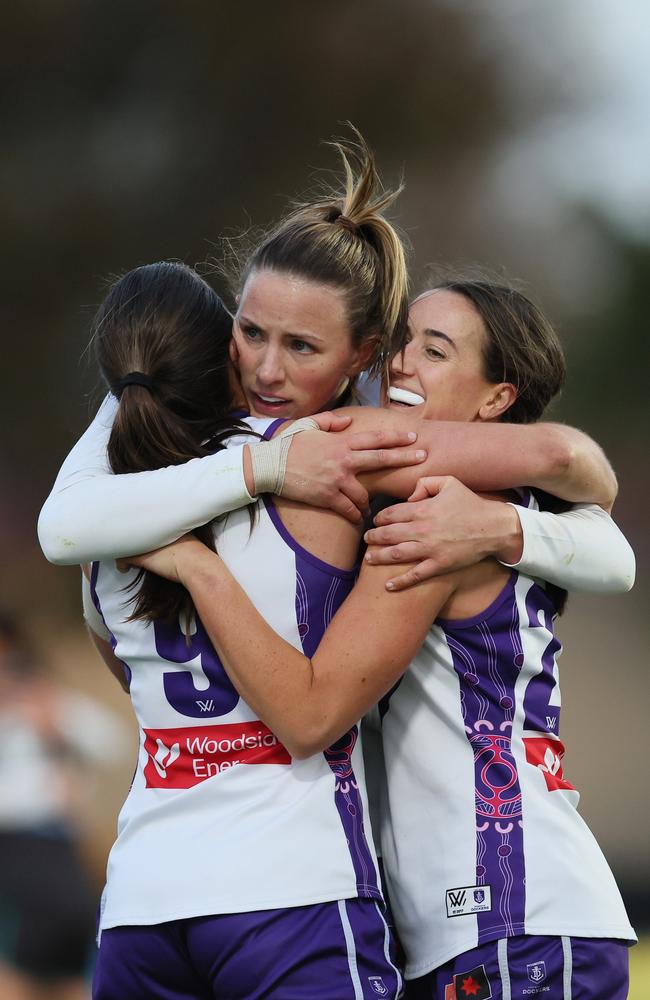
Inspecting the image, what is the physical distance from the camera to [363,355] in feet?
5.57

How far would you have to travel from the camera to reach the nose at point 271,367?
1585 millimetres

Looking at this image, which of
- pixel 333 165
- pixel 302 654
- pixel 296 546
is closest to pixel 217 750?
pixel 302 654

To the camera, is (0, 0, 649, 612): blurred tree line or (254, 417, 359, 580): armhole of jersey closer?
(254, 417, 359, 580): armhole of jersey

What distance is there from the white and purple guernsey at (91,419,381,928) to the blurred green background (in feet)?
12.1

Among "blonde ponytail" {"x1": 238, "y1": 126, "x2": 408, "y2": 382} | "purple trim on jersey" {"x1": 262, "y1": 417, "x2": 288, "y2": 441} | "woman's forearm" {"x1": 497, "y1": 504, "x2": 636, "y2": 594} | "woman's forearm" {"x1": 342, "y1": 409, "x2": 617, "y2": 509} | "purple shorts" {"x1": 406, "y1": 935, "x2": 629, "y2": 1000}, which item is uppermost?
"blonde ponytail" {"x1": 238, "y1": 126, "x2": 408, "y2": 382}

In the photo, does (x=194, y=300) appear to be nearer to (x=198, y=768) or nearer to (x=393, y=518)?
(x=393, y=518)

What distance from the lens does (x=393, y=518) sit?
1.45m

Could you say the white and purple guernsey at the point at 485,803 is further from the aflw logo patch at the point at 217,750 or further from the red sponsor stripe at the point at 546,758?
the aflw logo patch at the point at 217,750

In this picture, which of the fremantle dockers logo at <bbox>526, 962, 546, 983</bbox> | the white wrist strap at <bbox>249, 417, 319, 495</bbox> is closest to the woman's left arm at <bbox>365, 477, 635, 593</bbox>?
the white wrist strap at <bbox>249, 417, 319, 495</bbox>

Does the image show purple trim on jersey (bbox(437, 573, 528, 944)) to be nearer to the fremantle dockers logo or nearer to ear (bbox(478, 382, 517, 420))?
the fremantle dockers logo

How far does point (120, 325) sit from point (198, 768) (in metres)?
0.58

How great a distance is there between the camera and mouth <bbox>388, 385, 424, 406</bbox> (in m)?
1.69

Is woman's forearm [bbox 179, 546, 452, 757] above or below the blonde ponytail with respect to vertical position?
below

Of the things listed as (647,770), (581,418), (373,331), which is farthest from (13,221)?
(373,331)
